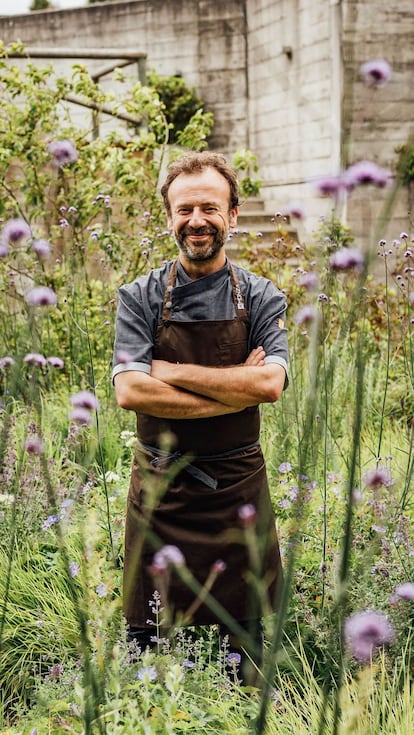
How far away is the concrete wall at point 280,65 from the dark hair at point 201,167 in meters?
5.45

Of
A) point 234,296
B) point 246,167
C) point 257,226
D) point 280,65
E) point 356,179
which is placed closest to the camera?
point 356,179

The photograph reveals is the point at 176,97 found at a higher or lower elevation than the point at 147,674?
higher

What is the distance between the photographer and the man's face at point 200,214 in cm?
257

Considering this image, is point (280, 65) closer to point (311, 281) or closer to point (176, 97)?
point (176, 97)

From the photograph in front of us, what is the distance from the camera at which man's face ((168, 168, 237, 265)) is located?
257 cm

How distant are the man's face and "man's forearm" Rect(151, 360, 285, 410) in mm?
368

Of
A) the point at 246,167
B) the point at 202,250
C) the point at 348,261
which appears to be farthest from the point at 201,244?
the point at 246,167

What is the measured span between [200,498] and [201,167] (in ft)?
3.39

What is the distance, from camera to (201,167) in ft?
8.57

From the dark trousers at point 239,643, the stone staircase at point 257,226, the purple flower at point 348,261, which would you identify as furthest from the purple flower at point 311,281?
the stone staircase at point 257,226

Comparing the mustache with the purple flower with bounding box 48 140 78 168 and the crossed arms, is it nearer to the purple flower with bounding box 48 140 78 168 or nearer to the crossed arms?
the crossed arms

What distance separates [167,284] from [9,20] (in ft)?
38.8

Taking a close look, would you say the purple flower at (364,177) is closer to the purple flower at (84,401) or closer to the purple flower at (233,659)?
the purple flower at (84,401)

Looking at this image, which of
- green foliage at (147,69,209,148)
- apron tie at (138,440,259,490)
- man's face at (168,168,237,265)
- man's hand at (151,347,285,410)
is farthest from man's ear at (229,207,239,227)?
green foliage at (147,69,209,148)
